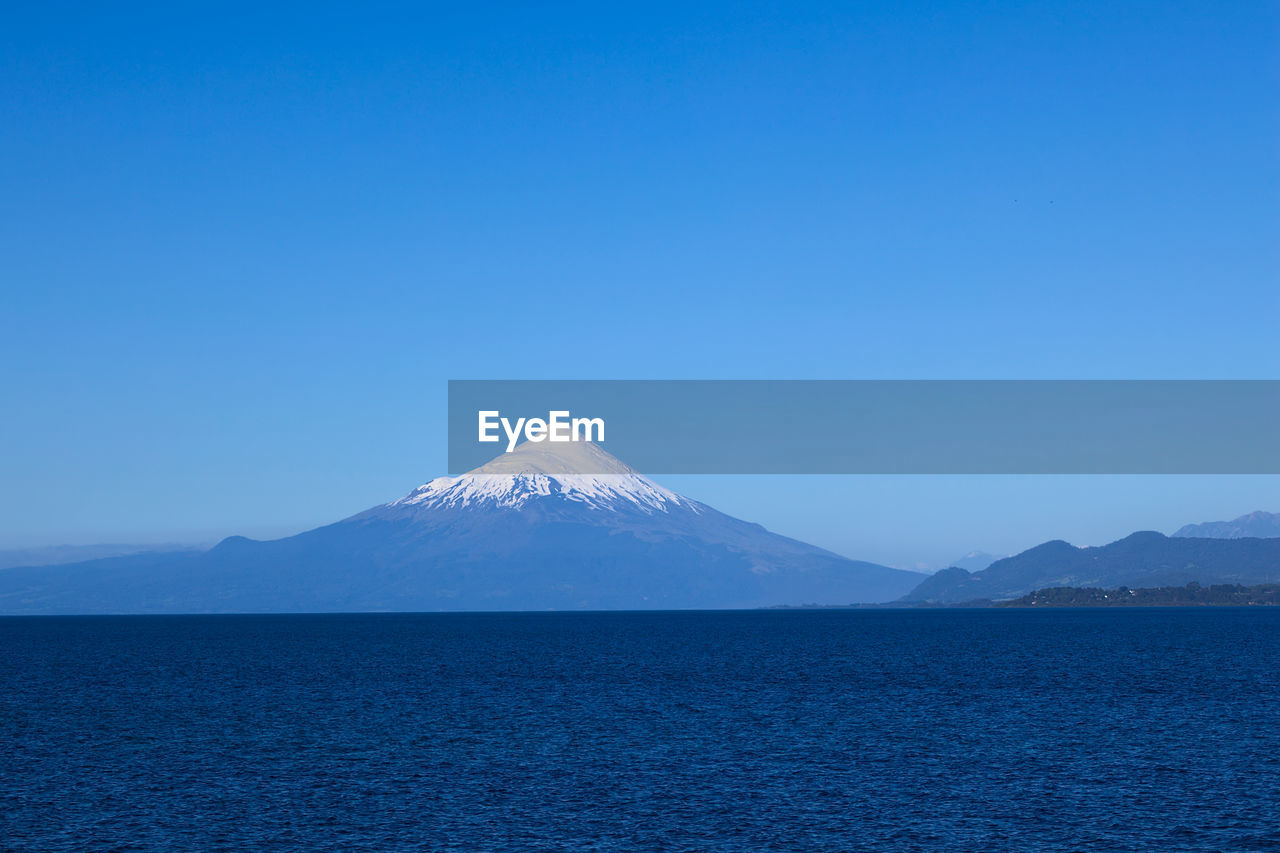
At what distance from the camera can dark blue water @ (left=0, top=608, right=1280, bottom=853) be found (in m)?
44.1

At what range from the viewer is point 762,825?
148ft

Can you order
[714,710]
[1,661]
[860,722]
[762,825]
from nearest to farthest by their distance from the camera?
[762,825]
[860,722]
[714,710]
[1,661]

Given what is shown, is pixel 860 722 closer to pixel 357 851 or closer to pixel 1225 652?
pixel 357 851

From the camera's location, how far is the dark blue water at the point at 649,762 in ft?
145

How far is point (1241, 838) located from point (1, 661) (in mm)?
155870

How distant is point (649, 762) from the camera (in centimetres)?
5944

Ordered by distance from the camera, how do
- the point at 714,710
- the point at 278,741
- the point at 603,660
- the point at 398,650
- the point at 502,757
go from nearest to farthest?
the point at 502,757 → the point at 278,741 → the point at 714,710 → the point at 603,660 → the point at 398,650

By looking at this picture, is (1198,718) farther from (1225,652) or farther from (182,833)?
(1225,652)

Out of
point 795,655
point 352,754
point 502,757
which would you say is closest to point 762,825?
point 502,757

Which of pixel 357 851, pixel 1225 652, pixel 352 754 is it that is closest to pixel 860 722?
pixel 352 754

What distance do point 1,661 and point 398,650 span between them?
2028 inches

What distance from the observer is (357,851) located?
41.5 m

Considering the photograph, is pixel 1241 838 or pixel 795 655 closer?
pixel 1241 838

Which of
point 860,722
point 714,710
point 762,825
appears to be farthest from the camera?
point 714,710
